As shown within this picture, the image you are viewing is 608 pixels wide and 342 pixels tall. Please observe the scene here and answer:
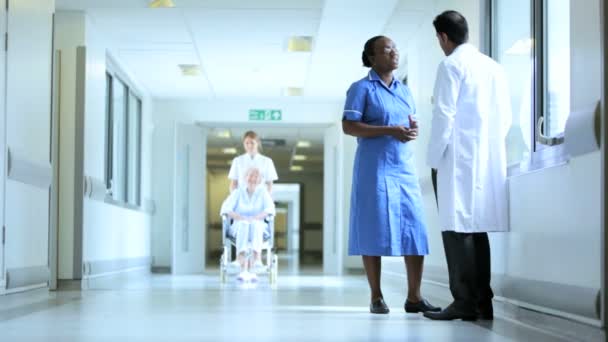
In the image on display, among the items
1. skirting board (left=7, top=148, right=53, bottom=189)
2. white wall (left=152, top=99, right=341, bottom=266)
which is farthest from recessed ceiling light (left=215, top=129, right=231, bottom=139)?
skirting board (left=7, top=148, right=53, bottom=189)

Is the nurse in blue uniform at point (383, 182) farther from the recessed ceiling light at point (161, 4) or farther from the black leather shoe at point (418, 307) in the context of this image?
the recessed ceiling light at point (161, 4)

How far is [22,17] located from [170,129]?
25.0 ft

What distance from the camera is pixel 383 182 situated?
468cm

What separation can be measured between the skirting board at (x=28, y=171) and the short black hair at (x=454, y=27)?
264 centimetres

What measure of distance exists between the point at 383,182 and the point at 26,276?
8.11 feet

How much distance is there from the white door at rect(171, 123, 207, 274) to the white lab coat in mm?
8828

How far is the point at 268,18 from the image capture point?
8484mm

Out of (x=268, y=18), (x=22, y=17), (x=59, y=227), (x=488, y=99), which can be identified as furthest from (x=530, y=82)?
(x=59, y=227)

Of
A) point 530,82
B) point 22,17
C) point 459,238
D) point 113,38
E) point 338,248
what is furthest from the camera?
point 338,248

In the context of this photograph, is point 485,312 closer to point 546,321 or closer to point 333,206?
point 546,321

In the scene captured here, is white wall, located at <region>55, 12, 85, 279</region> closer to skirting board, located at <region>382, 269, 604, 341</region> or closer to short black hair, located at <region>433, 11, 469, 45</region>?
skirting board, located at <region>382, 269, 604, 341</region>

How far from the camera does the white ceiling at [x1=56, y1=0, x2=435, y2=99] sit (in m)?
8.00

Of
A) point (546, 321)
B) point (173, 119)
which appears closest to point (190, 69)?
point (173, 119)

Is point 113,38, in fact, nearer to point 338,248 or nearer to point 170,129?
point 170,129
